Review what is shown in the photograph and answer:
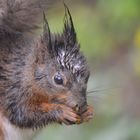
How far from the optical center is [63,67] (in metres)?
5.90

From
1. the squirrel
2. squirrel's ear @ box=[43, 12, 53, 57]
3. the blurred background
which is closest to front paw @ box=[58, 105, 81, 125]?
the squirrel

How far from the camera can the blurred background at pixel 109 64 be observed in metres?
7.31

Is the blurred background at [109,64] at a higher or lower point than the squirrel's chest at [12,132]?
lower

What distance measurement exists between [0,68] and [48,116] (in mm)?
397

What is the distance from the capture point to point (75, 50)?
5930 millimetres

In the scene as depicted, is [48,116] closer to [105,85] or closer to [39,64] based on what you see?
[39,64]

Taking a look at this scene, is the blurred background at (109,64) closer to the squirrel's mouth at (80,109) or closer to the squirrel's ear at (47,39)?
the squirrel's ear at (47,39)

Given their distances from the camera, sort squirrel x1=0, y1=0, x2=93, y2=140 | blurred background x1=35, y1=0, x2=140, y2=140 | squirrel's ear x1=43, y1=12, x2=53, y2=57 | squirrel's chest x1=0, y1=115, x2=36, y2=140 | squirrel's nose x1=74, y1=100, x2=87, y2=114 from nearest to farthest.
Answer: squirrel's nose x1=74, y1=100, x2=87, y2=114 → squirrel x1=0, y1=0, x2=93, y2=140 → squirrel's ear x1=43, y1=12, x2=53, y2=57 → squirrel's chest x1=0, y1=115, x2=36, y2=140 → blurred background x1=35, y1=0, x2=140, y2=140

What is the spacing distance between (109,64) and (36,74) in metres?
2.77

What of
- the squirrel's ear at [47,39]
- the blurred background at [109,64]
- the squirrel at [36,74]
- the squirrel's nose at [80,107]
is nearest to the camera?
the squirrel's nose at [80,107]

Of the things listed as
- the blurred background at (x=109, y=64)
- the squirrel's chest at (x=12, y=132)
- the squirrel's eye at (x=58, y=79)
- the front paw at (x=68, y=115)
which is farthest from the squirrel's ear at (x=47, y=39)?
the blurred background at (x=109, y=64)

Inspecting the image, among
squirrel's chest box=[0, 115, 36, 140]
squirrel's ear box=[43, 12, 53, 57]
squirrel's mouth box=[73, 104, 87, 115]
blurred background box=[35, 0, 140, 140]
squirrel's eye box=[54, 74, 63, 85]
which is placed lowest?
blurred background box=[35, 0, 140, 140]

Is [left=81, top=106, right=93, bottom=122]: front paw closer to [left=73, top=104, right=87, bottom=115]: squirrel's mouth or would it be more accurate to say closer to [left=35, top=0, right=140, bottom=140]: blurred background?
[left=73, top=104, right=87, bottom=115]: squirrel's mouth

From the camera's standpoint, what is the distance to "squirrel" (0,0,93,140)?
5848mm
